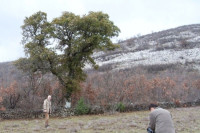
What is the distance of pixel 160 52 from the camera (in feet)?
166

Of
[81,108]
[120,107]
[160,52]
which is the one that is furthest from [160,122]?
[160,52]

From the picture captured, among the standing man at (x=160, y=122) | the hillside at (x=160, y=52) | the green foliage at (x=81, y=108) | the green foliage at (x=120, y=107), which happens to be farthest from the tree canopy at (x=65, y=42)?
the hillside at (x=160, y=52)

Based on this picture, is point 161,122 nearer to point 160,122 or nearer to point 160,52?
point 160,122

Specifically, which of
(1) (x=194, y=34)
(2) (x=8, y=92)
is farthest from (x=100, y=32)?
(1) (x=194, y=34)

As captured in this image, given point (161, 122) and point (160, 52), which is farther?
point (160, 52)

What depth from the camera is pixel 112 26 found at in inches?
817

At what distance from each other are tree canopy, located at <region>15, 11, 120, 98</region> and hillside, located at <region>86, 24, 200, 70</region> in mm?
22899

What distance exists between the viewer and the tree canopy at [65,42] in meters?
20.0

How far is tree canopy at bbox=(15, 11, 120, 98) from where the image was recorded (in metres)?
20.0

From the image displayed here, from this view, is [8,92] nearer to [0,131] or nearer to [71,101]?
[71,101]

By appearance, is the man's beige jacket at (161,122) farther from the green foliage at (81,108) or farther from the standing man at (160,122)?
the green foliage at (81,108)

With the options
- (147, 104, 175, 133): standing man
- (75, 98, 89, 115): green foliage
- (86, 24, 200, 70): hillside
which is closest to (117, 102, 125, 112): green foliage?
(75, 98, 89, 115): green foliage

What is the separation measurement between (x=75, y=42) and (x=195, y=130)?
465 inches

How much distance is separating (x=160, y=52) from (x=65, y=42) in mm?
33229
